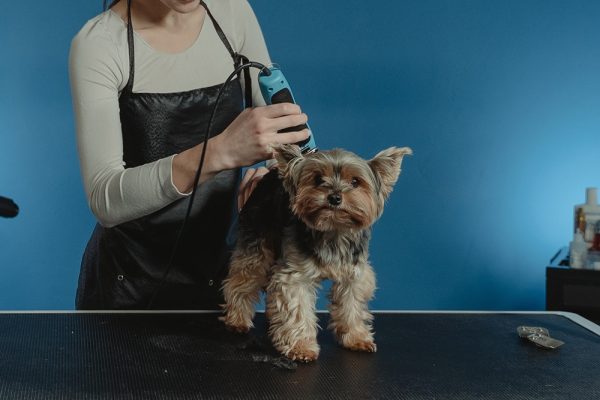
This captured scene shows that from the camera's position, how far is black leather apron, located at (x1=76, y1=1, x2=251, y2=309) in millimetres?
1929

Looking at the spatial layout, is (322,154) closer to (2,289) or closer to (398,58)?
(398,58)

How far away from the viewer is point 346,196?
1.45 meters

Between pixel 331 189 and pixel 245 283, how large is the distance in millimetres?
335

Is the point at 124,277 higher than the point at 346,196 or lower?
lower

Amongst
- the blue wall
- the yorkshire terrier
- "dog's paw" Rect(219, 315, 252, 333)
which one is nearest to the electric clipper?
the yorkshire terrier

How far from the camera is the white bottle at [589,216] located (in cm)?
294

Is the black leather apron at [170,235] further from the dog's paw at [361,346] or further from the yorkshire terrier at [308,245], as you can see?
the dog's paw at [361,346]

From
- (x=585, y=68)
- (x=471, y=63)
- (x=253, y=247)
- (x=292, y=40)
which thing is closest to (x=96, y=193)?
(x=253, y=247)

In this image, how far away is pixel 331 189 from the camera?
57.6 inches

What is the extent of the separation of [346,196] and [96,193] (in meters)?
0.56

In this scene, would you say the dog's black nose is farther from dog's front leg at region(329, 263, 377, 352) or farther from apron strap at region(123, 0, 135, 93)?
apron strap at region(123, 0, 135, 93)

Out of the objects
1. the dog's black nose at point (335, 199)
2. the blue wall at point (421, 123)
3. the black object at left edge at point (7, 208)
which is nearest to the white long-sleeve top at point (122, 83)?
the dog's black nose at point (335, 199)

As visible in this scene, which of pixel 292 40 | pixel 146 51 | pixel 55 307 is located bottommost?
pixel 55 307

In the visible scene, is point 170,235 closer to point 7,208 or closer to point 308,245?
point 308,245
